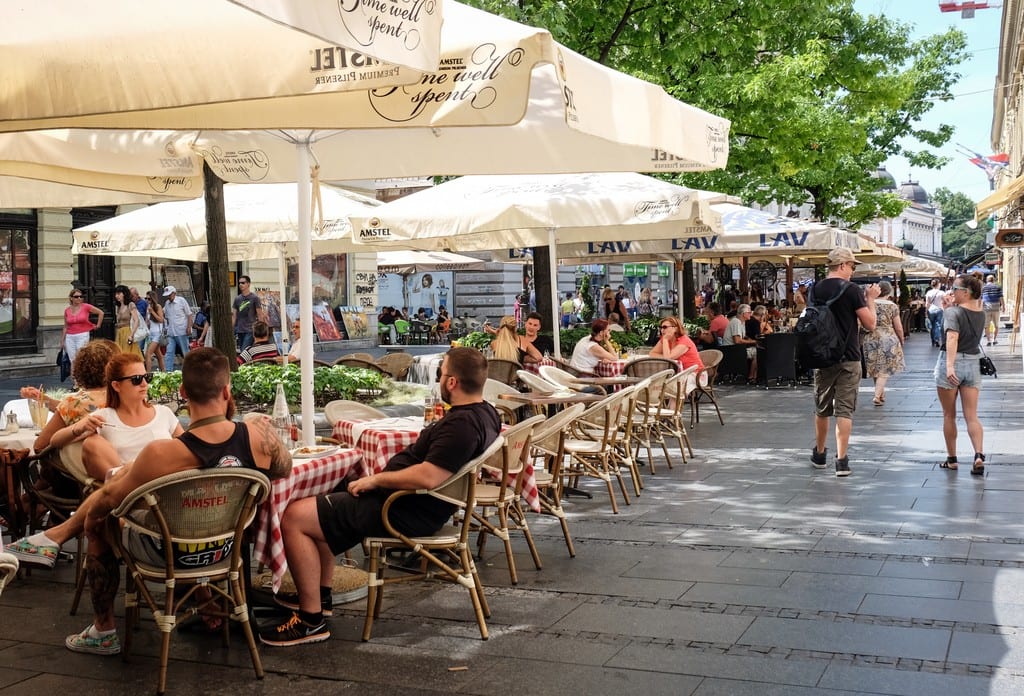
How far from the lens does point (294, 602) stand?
5.35 meters

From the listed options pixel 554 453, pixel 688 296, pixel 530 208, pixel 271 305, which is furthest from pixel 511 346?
pixel 271 305

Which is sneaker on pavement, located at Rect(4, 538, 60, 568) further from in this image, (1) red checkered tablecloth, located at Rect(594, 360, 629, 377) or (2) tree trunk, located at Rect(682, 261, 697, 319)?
(2) tree trunk, located at Rect(682, 261, 697, 319)

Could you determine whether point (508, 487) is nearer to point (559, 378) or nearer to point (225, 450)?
point (225, 450)

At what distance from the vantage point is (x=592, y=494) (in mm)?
8836

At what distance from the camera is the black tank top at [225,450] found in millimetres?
4581

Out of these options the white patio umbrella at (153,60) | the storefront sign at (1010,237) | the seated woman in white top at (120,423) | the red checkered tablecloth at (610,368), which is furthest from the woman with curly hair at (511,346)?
Result: the storefront sign at (1010,237)

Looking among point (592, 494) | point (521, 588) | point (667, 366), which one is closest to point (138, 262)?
point (667, 366)

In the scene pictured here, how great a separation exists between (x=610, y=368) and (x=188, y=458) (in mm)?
7839

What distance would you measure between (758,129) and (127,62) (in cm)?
1572

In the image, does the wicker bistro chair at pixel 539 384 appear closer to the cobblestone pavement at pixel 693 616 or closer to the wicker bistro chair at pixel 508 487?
the cobblestone pavement at pixel 693 616

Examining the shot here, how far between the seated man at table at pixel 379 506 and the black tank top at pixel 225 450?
55 cm

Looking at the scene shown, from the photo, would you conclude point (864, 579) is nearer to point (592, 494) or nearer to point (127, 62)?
point (592, 494)

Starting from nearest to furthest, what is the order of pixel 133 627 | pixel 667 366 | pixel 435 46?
1. pixel 435 46
2. pixel 133 627
3. pixel 667 366

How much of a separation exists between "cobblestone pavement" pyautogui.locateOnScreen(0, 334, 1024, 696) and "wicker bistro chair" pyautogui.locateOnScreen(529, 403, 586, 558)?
0.28 meters
